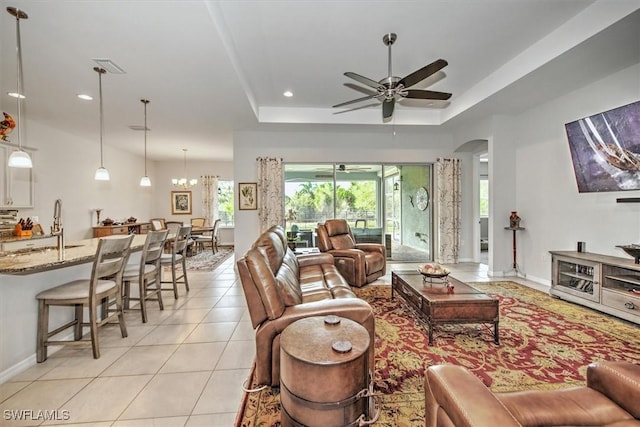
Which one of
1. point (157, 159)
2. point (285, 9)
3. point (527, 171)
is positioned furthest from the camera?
point (157, 159)

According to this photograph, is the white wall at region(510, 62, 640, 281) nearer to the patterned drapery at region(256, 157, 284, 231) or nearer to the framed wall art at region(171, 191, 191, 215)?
the patterned drapery at region(256, 157, 284, 231)

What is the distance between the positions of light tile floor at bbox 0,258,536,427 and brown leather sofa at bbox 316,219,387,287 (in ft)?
5.62

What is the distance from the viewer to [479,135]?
5293 millimetres

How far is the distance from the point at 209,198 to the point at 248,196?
408cm

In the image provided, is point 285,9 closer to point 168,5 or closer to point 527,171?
point 168,5

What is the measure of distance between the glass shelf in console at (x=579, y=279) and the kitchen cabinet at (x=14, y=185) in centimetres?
829

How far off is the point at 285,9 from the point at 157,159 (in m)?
8.17

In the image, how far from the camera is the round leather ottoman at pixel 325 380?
1.33 metres

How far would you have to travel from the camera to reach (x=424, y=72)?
8.99 feet

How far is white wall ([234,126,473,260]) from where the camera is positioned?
590 centimetres

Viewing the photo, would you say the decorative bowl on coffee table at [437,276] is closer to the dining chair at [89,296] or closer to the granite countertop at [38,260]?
the dining chair at [89,296]

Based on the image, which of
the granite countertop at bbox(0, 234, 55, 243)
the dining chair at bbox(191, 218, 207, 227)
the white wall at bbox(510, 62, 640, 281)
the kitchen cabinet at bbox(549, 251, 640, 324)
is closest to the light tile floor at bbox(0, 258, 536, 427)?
the granite countertop at bbox(0, 234, 55, 243)

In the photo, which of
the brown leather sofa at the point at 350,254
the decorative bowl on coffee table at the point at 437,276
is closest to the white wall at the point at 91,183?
the brown leather sofa at the point at 350,254

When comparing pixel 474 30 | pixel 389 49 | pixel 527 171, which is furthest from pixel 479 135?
pixel 389 49
